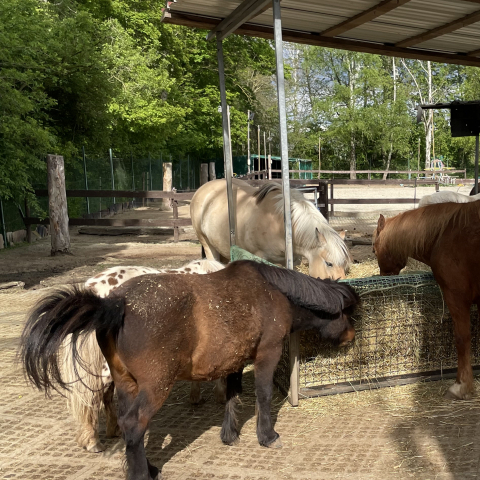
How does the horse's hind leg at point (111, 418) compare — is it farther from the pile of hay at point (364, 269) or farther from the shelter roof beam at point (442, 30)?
the shelter roof beam at point (442, 30)

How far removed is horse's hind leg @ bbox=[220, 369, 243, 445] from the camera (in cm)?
346

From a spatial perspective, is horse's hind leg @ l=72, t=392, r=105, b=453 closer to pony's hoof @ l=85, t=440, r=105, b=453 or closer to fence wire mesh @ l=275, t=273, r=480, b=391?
pony's hoof @ l=85, t=440, r=105, b=453

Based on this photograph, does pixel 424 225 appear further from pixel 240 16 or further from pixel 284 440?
pixel 240 16

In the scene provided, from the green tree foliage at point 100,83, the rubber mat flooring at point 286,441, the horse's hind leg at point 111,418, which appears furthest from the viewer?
the green tree foliage at point 100,83

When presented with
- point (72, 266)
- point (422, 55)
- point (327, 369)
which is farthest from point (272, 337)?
point (72, 266)

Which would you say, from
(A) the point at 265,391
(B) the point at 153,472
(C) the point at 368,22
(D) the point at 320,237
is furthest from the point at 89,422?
(C) the point at 368,22

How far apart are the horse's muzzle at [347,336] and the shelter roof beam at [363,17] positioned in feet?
8.62

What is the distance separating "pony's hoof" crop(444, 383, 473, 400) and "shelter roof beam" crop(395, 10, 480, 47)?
→ 3253 millimetres

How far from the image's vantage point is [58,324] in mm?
2637

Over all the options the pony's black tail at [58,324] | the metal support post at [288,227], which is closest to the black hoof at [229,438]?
the metal support post at [288,227]

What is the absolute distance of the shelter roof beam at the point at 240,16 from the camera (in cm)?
402

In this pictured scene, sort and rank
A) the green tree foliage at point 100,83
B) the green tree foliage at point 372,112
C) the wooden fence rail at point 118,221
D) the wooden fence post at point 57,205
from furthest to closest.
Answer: the green tree foliage at point 372,112 < the wooden fence rail at point 118,221 < the wooden fence post at point 57,205 < the green tree foliage at point 100,83

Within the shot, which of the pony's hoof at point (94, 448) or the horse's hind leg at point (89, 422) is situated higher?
the horse's hind leg at point (89, 422)

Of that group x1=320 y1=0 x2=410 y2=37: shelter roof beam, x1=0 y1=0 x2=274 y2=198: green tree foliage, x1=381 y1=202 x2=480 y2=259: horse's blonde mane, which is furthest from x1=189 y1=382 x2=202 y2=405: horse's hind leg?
x1=0 y1=0 x2=274 y2=198: green tree foliage
